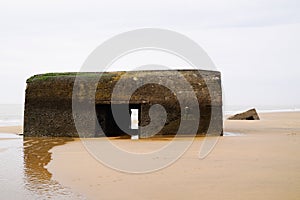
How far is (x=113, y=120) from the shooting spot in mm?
12125

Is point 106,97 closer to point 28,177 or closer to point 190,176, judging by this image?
point 28,177

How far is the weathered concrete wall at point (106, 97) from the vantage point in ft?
33.9

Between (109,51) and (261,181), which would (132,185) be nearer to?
(261,181)

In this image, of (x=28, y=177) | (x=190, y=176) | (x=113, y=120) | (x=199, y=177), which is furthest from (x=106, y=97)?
(x=199, y=177)

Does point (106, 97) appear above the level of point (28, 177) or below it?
above

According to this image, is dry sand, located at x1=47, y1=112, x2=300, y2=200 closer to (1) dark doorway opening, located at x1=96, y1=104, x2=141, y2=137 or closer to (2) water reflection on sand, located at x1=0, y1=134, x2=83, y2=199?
(2) water reflection on sand, located at x1=0, y1=134, x2=83, y2=199

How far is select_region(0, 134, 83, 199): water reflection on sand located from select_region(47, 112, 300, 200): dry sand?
0.49 ft

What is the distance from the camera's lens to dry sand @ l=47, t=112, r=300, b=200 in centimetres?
410

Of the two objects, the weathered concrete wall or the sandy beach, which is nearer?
the sandy beach

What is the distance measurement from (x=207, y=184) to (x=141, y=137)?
19.9 feet

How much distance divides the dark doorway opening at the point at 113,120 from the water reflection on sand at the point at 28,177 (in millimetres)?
3191

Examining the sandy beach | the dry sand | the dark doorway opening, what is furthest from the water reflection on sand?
the dark doorway opening

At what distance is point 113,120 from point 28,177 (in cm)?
703

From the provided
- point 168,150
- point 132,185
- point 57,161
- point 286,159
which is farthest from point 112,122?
point 132,185
